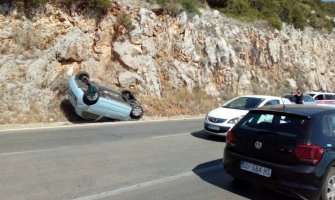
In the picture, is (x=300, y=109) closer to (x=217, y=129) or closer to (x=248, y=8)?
(x=217, y=129)

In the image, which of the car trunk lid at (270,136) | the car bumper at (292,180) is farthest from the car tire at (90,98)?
the car bumper at (292,180)

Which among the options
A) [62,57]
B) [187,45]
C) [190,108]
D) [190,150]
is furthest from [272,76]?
[190,150]

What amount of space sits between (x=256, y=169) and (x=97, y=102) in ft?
36.0

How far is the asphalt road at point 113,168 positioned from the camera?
6648 millimetres

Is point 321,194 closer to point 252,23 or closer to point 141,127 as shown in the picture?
point 141,127

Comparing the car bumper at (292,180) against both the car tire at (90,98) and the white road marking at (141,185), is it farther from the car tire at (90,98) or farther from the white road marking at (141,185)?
the car tire at (90,98)

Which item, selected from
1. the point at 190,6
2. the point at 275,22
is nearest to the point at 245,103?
the point at 190,6

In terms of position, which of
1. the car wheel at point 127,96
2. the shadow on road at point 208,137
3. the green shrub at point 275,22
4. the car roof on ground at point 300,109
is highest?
the green shrub at point 275,22

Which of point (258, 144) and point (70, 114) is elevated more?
point (258, 144)

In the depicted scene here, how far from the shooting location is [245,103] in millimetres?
14359

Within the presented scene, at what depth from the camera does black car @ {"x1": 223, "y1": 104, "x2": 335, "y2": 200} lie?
20.1 feet

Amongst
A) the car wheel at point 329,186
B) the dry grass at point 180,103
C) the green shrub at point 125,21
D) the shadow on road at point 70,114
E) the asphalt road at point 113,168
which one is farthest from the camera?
the green shrub at point 125,21

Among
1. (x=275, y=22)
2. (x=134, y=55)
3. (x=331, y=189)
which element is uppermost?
(x=275, y=22)

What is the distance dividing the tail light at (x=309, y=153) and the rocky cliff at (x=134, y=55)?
12805 mm
